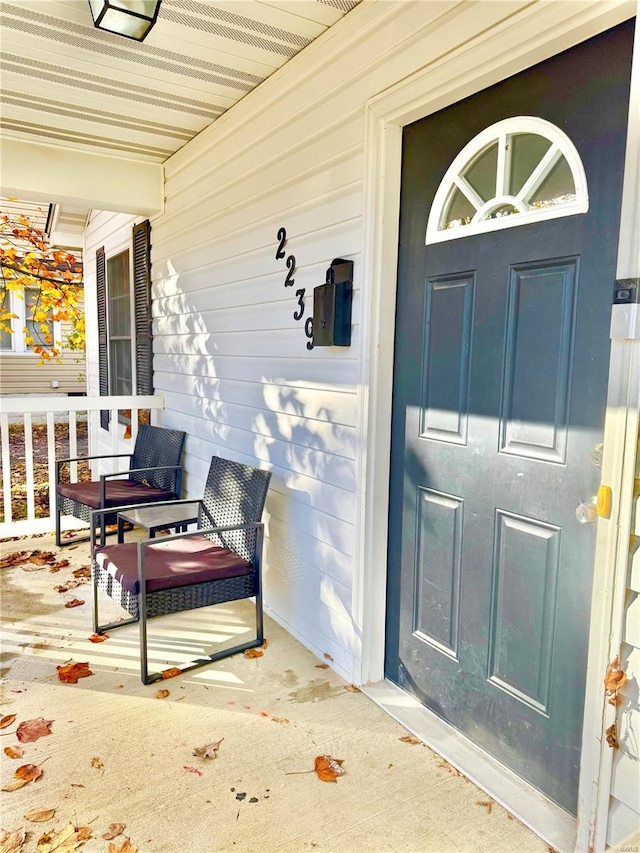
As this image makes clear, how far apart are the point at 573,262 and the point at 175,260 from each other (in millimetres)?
3330

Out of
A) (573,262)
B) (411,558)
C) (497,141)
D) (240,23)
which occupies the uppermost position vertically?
(240,23)

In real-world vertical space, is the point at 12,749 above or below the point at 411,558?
below

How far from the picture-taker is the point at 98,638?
2.82 metres

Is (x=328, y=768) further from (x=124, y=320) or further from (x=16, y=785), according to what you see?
(x=124, y=320)

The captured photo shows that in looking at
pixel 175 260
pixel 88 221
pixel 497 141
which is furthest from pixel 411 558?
pixel 88 221

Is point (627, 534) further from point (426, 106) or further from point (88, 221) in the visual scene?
point (88, 221)

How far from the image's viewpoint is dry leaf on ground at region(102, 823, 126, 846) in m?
1.62

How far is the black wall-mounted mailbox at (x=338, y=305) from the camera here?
2350mm

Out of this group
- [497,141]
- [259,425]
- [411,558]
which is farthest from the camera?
[259,425]

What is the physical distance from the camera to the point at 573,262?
63.9 inches

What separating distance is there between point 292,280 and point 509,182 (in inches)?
49.1

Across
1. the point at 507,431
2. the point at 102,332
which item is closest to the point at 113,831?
the point at 507,431

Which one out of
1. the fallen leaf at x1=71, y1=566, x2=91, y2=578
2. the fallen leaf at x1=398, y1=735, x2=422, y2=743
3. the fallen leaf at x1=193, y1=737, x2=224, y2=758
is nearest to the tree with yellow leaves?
the fallen leaf at x1=71, y1=566, x2=91, y2=578

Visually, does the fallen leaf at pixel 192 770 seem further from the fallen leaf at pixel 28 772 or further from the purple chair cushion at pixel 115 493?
the purple chair cushion at pixel 115 493
